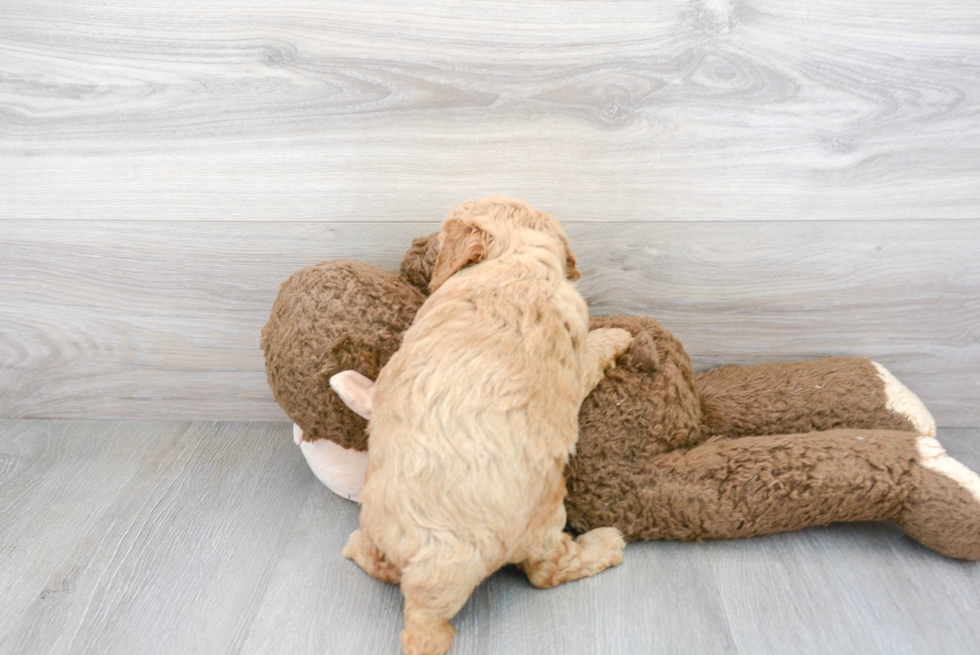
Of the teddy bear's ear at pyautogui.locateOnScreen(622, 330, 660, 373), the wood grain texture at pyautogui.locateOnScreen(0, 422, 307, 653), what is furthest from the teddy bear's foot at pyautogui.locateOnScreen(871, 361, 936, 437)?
the wood grain texture at pyautogui.locateOnScreen(0, 422, 307, 653)

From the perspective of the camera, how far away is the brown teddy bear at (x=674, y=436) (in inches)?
44.2

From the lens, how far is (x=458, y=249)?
3.65ft

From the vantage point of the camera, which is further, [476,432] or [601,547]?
[601,547]

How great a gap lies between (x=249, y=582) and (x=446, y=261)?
642 mm

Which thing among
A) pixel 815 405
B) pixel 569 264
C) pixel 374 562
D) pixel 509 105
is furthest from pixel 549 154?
pixel 374 562

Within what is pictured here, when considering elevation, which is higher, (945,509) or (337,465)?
(945,509)

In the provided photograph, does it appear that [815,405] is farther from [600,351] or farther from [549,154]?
[549,154]

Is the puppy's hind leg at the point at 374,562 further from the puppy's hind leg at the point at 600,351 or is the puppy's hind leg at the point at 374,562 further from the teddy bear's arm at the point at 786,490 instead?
the puppy's hind leg at the point at 600,351

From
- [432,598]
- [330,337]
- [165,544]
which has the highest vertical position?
[330,337]

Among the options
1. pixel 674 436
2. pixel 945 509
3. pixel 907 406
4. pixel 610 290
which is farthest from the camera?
pixel 610 290

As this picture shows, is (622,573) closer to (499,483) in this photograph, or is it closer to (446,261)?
(499,483)

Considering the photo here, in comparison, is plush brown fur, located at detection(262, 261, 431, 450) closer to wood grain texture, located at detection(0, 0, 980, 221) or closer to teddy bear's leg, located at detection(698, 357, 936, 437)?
wood grain texture, located at detection(0, 0, 980, 221)

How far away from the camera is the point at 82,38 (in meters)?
1.33

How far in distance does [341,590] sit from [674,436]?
628 millimetres
